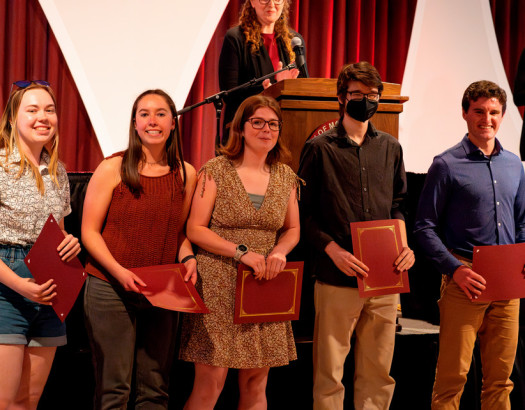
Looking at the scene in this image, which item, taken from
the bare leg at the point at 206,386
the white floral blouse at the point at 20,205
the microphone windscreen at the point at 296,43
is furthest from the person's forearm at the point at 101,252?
the microphone windscreen at the point at 296,43

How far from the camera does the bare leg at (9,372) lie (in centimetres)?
204

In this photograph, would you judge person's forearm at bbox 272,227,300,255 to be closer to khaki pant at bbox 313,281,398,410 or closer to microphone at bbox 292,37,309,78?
khaki pant at bbox 313,281,398,410

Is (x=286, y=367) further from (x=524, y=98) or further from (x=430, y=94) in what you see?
(x=430, y=94)

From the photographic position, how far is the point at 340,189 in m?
2.60

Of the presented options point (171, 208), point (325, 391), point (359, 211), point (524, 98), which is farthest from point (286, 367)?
point (524, 98)

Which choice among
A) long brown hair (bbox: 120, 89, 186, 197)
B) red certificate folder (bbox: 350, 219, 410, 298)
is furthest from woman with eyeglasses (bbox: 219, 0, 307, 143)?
red certificate folder (bbox: 350, 219, 410, 298)

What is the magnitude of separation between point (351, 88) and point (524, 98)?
76 cm

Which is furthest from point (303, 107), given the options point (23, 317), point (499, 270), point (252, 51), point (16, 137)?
point (23, 317)

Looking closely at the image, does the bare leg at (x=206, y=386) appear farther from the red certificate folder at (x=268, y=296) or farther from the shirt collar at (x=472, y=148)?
the shirt collar at (x=472, y=148)

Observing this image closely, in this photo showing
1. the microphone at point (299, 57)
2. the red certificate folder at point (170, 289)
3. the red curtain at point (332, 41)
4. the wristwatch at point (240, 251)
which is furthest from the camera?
the red curtain at point (332, 41)

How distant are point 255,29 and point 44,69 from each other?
2.00 m

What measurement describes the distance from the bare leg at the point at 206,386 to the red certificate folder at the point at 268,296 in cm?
23

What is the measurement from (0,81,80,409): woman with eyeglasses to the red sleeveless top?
0.47ft

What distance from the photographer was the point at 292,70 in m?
3.03
